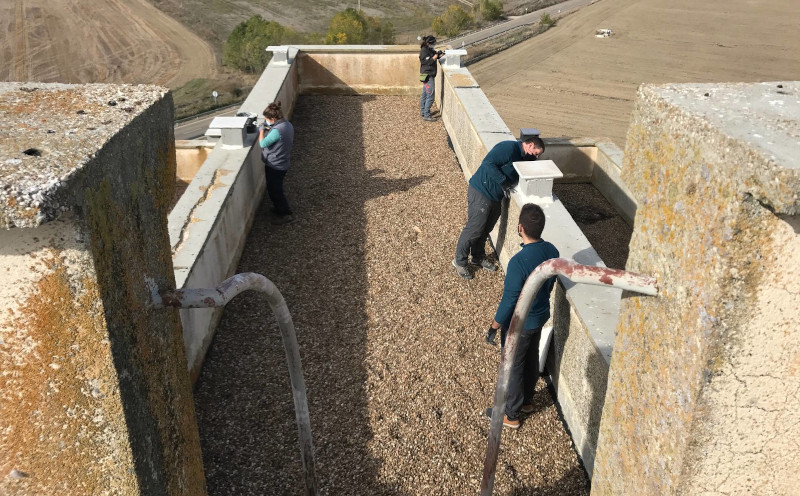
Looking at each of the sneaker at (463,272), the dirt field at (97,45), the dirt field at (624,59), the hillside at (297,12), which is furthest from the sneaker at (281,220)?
the hillside at (297,12)

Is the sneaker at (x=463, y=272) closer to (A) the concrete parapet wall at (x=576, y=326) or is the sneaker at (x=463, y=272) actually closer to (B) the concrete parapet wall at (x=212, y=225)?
(A) the concrete parapet wall at (x=576, y=326)

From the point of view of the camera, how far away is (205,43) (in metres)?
70.2

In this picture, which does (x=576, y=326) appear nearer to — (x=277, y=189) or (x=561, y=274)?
(x=561, y=274)

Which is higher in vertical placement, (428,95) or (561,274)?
(561,274)

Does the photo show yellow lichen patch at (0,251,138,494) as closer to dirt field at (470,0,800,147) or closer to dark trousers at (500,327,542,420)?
dark trousers at (500,327,542,420)

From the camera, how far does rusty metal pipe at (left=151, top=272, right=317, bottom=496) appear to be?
234 centimetres

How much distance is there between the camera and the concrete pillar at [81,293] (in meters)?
1.79

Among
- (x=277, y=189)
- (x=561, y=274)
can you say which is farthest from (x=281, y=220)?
(x=561, y=274)

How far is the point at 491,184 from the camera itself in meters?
6.43

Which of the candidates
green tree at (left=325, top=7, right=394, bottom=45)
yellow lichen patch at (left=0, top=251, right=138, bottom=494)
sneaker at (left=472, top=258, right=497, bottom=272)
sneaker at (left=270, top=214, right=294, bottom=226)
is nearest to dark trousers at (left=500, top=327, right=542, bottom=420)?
sneaker at (left=472, top=258, right=497, bottom=272)

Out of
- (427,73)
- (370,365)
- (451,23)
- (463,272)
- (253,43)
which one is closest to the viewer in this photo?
(370,365)

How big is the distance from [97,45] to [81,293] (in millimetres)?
73339

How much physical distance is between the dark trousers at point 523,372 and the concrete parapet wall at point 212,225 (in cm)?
249

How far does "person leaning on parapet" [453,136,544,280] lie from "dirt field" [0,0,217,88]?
55636 millimetres
